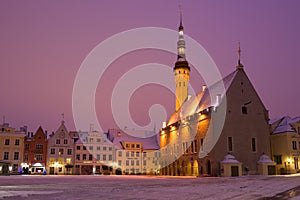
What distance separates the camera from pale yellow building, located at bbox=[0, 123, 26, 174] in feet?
223

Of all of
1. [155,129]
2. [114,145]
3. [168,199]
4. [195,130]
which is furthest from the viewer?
[155,129]

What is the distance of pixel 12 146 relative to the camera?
6912 centimetres

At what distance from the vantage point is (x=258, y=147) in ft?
159

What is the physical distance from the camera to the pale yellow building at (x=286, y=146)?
48719 millimetres

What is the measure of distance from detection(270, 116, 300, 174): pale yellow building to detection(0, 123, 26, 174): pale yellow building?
5018 cm

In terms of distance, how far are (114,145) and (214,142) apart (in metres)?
40.6

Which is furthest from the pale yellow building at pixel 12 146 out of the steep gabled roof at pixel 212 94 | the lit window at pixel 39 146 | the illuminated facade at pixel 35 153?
the steep gabled roof at pixel 212 94

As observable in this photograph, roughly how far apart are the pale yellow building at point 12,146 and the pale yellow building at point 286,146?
5018 centimetres

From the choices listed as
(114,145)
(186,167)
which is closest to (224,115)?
(186,167)

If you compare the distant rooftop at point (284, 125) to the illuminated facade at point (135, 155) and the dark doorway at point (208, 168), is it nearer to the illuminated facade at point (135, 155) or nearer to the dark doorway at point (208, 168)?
the dark doorway at point (208, 168)

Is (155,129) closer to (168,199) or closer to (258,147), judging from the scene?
(258,147)

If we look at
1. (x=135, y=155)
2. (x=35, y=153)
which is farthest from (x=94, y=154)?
(x=35, y=153)

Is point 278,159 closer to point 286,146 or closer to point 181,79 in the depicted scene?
point 286,146

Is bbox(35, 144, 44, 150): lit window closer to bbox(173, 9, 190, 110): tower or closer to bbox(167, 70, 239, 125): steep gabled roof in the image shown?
bbox(173, 9, 190, 110): tower
